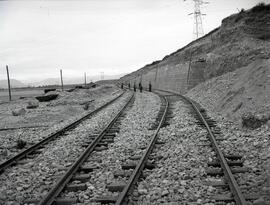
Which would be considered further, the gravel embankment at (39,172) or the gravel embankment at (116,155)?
the gravel embankment at (39,172)

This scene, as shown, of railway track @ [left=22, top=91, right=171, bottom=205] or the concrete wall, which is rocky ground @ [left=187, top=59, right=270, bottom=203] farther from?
the concrete wall

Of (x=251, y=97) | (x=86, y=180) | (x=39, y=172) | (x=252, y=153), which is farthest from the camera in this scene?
(x=251, y=97)

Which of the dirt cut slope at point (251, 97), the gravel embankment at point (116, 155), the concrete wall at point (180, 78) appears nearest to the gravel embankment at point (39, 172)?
the gravel embankment at point (116, 155)

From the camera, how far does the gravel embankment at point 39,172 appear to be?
6.05 m

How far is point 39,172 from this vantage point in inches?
287

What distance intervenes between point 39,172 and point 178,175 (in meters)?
3.39

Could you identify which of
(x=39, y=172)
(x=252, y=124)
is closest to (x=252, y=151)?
(x=252, y=124)

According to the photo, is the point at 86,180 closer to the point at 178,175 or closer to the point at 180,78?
the point at 178,175

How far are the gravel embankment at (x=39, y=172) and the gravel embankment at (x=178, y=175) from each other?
216 cm

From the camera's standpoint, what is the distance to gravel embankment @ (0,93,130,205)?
605cm

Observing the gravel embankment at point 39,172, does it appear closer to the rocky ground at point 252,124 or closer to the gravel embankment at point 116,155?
the gravel embankment at point 116,155

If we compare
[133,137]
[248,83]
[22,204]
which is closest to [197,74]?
[248,83]

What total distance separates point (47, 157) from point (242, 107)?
353 inches

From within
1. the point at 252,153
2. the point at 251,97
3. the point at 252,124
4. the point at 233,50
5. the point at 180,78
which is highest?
the point at 233,50
